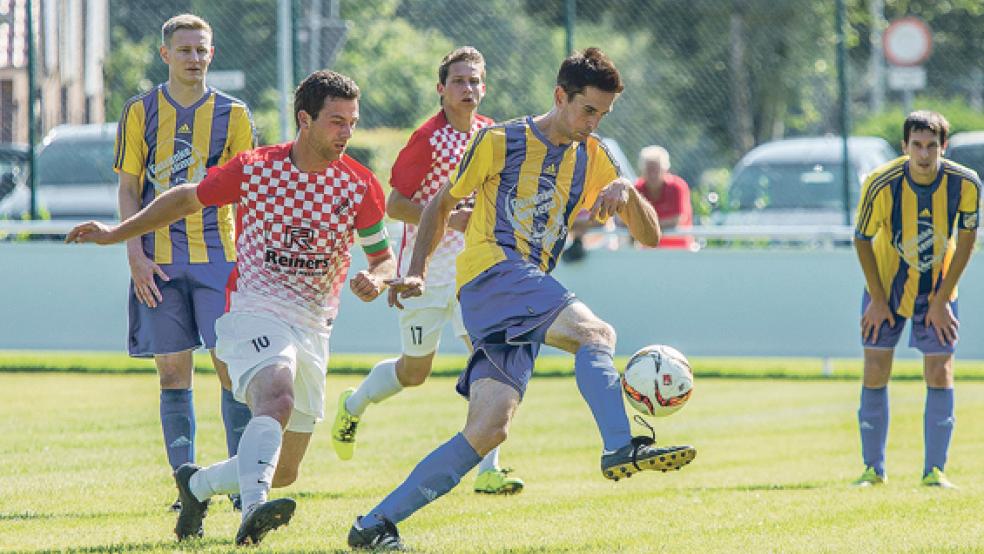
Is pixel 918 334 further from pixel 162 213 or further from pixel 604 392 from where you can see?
pixel 162 213

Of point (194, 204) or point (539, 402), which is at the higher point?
point (194, 204)

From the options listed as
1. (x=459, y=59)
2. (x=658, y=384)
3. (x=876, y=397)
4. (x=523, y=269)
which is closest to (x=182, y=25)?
(x=459, y=59)

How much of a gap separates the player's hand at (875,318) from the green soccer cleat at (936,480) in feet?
2.48

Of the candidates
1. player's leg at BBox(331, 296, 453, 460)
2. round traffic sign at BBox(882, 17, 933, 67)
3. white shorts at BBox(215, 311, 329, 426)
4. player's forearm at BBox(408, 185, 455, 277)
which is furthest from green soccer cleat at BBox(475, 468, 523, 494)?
round traffic sign at BBox(882, 17, 933, 67)

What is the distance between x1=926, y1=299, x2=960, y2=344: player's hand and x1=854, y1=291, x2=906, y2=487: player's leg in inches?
6.4

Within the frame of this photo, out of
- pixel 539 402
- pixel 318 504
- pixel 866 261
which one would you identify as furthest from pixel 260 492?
pixel 539 402

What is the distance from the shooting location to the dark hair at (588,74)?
20.0 feet

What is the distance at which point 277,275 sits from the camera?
20.7 feet

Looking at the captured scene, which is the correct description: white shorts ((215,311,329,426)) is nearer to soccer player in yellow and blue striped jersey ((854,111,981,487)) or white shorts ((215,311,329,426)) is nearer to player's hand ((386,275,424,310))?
player's hand ((386,275,424,310))

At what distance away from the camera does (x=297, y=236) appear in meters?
6.25

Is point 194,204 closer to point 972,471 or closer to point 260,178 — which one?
point 260,178

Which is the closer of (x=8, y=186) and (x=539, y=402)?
(x=539, y=402)

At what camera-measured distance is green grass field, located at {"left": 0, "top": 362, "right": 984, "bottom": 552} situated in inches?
253

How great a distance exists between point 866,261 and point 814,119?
14.6 m
